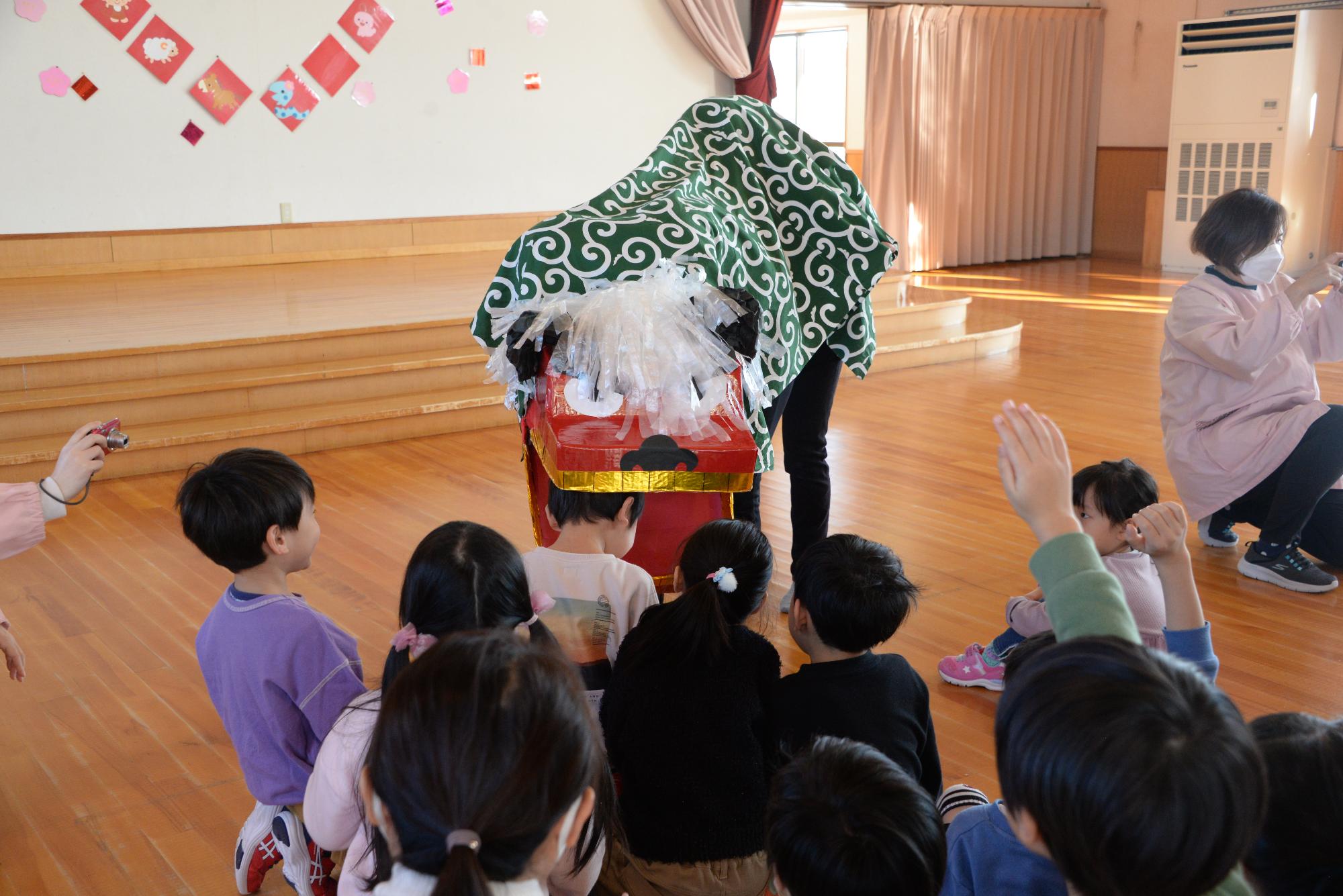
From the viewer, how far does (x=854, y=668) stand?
1.74 meters

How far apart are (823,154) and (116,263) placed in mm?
5506

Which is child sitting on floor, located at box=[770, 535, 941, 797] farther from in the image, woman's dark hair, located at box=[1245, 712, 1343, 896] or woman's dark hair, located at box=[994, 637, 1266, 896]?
woman's dark hair, located at box=[994, 637, 1266, 896]

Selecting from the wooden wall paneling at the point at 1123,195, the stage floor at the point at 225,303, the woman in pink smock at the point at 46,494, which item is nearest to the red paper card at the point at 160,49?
the stage floor at the point at 225,303

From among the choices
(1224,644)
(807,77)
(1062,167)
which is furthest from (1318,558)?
(807,77)

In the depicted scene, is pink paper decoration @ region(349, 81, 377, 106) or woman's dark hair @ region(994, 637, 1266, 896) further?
pink paper decoration @ region(349, 81, 377, 106)

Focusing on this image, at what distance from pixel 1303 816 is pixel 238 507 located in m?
1.51

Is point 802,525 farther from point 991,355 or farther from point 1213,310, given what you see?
point 991,355

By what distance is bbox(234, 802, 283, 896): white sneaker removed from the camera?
188cm

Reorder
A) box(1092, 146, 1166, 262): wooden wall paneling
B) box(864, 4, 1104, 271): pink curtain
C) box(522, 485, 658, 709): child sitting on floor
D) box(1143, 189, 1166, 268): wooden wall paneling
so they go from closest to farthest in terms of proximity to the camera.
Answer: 1. box(522, 485, 658, 709): child sitting on floor
2. box(864, 4, 1104, 271): pink curtain
3. box(1143, 189, 1166, 268): wooden wall paneling
4. box(1092, 146, 1166, 262): wooden wall paneling

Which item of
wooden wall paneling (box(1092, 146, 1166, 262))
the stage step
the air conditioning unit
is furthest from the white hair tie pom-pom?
wooden wall paneling (box(1092, 146, 1166, 262))

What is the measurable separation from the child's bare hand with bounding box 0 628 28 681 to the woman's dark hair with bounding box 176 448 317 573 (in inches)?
19.7

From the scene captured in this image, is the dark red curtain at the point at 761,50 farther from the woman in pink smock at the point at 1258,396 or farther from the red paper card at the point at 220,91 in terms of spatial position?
the woman in pink smock at the point at 1258,396

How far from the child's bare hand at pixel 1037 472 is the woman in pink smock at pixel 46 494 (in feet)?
4.66

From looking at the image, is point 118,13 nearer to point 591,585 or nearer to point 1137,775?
point 591,585
